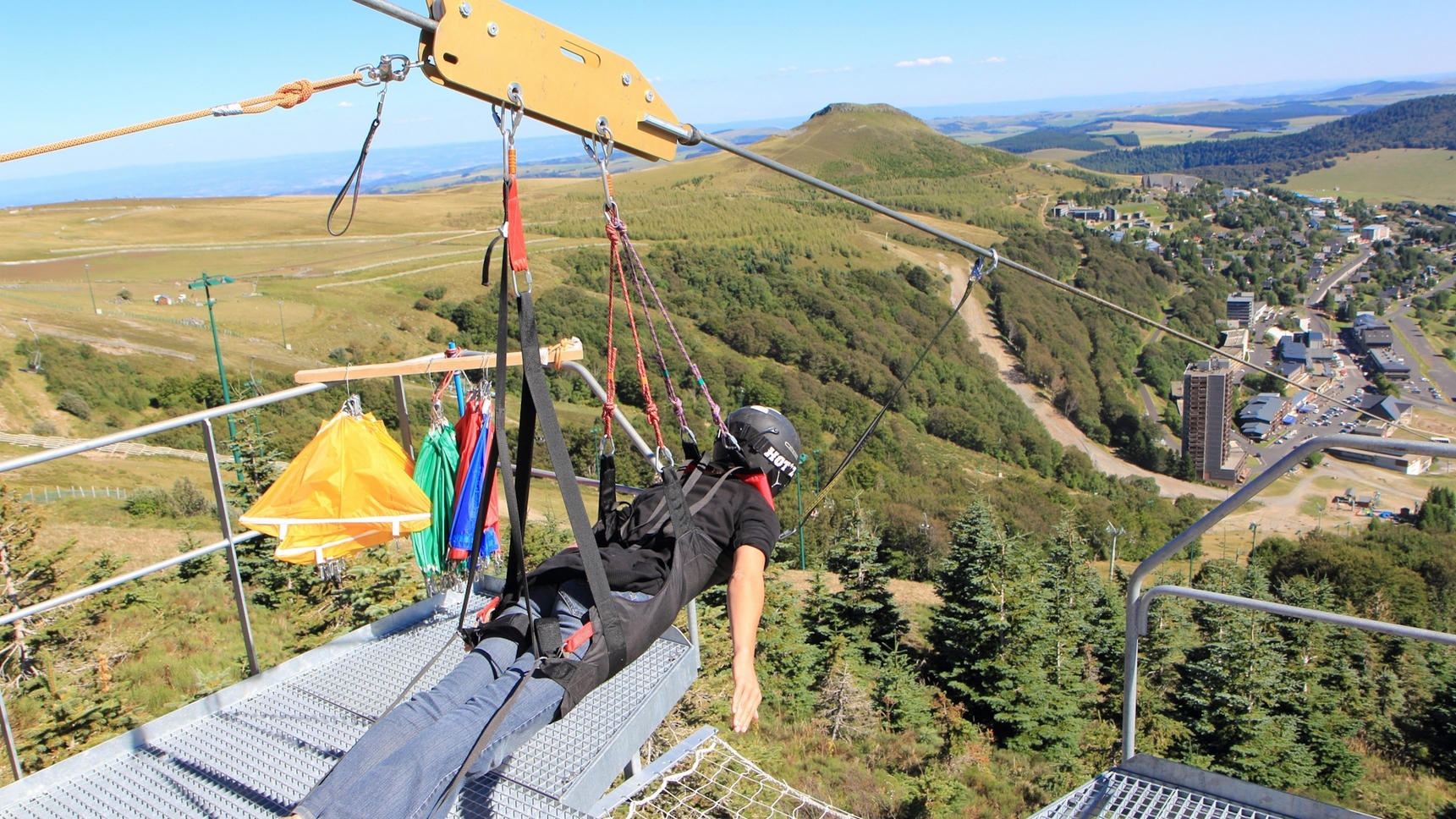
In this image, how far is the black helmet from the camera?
10.5 feet

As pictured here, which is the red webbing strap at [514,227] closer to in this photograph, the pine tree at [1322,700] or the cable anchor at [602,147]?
the cable anchor at [602,147]

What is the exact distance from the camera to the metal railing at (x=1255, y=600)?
7.71ft

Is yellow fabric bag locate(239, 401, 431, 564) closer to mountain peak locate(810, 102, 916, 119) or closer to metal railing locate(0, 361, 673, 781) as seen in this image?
metal railing locate(0, 361, 673, 781)

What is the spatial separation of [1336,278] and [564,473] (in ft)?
441

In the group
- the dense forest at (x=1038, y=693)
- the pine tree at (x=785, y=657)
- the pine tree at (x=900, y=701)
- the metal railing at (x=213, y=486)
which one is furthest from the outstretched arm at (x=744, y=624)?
the pine tree at (x=900, y=701)

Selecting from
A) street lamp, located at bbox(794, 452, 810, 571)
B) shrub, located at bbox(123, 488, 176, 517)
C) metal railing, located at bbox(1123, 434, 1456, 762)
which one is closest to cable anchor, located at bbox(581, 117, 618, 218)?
street lamp, located at bbox(794, 452, 810, 571)

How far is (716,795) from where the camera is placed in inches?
199

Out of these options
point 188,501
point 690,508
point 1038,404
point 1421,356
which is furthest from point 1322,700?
point 1421,356

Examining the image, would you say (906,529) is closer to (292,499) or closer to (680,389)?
(680,389)

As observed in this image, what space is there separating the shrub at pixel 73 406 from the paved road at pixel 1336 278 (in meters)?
115

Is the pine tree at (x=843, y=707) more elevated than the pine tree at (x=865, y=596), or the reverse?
A: the pine tree at (x=843, y=707)

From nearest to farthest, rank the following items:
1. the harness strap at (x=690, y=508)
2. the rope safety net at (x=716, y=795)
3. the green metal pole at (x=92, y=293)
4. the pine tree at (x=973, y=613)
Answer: the harness strap at (x=690, y=508)
the rope safety net at (x=716, y=795)
the pine tree at (x=973, y=613)
the green metal pole at (x=92, y=293)

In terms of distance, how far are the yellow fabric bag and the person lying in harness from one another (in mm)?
1196

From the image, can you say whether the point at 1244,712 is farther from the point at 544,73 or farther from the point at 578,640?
the point at 544,73
